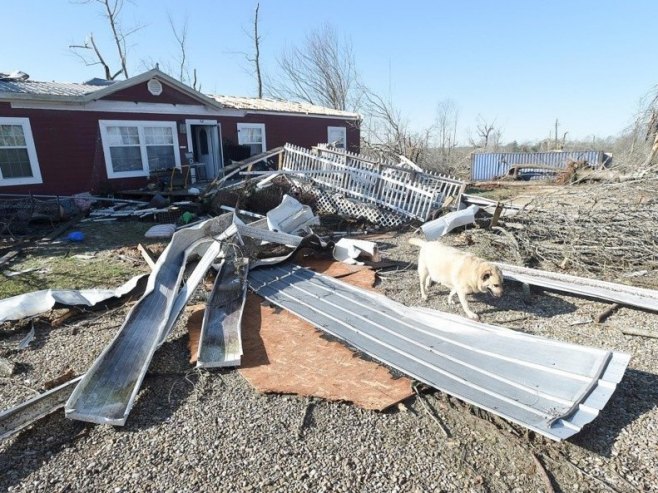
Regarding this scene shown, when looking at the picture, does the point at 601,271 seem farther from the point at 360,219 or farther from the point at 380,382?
the point at 360,219

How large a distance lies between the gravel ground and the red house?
970 cm

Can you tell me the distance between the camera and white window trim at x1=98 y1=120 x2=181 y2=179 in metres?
12.0

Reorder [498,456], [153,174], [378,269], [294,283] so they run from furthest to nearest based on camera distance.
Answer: [153,174] < [378,269] < [294,283] < [498,456]

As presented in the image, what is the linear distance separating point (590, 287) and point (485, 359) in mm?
2701

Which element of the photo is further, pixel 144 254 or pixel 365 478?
pixel 144 254

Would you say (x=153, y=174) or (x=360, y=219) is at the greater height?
(x=153, y=174)

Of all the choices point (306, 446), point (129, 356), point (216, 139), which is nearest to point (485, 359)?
point (306, 446)

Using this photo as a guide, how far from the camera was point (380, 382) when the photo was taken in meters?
3.37

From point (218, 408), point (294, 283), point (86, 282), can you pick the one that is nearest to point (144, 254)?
point (86, 282)

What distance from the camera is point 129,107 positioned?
484 inches

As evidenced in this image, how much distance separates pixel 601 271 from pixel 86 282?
8.09 metres

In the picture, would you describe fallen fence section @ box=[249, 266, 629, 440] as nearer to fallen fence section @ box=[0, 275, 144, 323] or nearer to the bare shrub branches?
fallen fence section @ box=[0, 275, 144, 323]

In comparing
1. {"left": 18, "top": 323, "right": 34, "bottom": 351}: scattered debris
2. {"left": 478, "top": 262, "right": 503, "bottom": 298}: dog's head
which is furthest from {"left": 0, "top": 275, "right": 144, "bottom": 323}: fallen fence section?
{"left": 478, "top": 262, "right": 503, "bottom": 298}: dog's head

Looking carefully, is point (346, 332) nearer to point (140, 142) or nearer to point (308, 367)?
point (308, 367)
